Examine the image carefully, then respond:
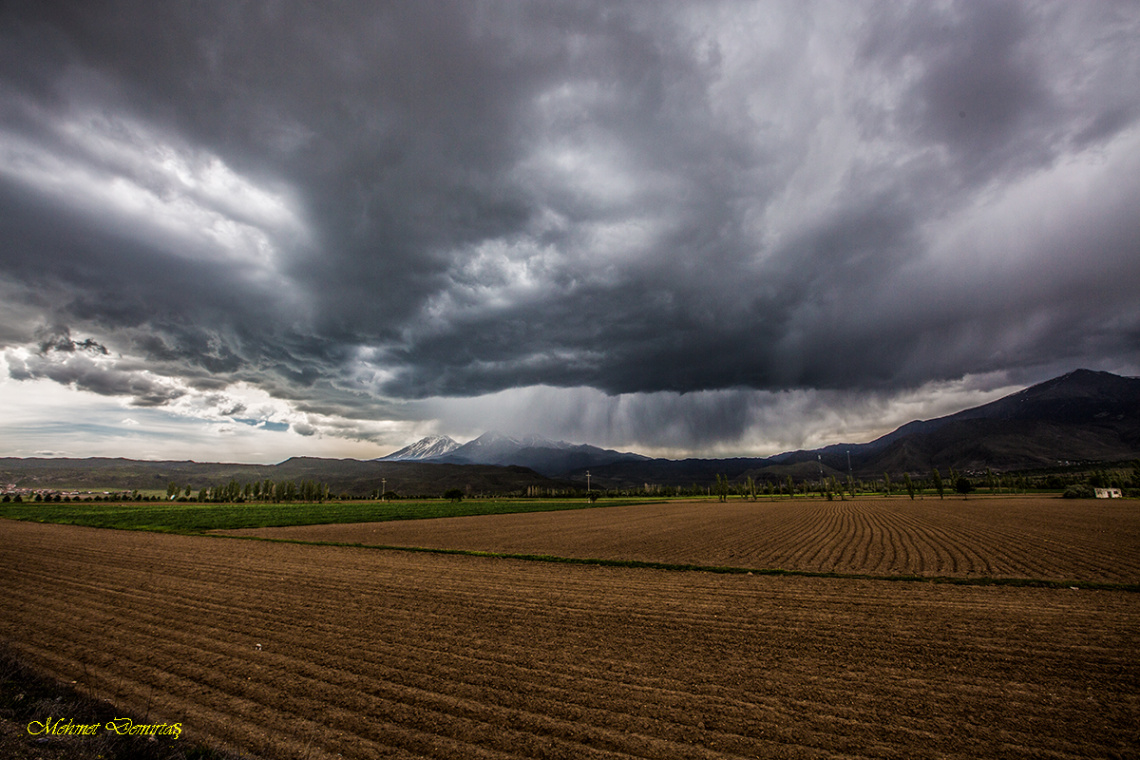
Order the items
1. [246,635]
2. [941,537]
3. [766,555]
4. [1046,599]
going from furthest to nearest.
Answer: [941,537]
[766,555]
[1046,599]
[246,635]

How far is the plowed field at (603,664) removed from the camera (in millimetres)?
8086

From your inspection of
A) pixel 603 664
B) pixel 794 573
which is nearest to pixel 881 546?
pixel 794 573

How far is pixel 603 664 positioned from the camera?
11.3m

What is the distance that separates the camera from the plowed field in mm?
8086

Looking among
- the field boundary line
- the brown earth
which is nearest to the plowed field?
the field boundary line

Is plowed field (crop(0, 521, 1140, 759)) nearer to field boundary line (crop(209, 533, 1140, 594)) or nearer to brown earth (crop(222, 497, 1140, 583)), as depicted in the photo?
field boundary line (crop(209, 533, 1140, 594))

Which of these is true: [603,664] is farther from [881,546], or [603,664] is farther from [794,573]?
[881,546]

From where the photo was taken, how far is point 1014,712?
354 inches

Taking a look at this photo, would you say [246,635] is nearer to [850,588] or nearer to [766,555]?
[850,588]

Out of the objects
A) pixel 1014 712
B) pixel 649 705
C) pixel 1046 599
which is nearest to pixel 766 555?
pixel 1046 599

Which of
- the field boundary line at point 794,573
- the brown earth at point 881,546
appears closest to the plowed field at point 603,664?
the field boundary line at point 794,573

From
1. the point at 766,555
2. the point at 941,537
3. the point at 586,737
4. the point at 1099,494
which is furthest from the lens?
the point at 1099,494

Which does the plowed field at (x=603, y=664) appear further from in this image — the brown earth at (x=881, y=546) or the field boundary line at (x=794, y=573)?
the brown earth at (x=881, y=546)

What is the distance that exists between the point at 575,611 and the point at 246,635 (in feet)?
31.8
